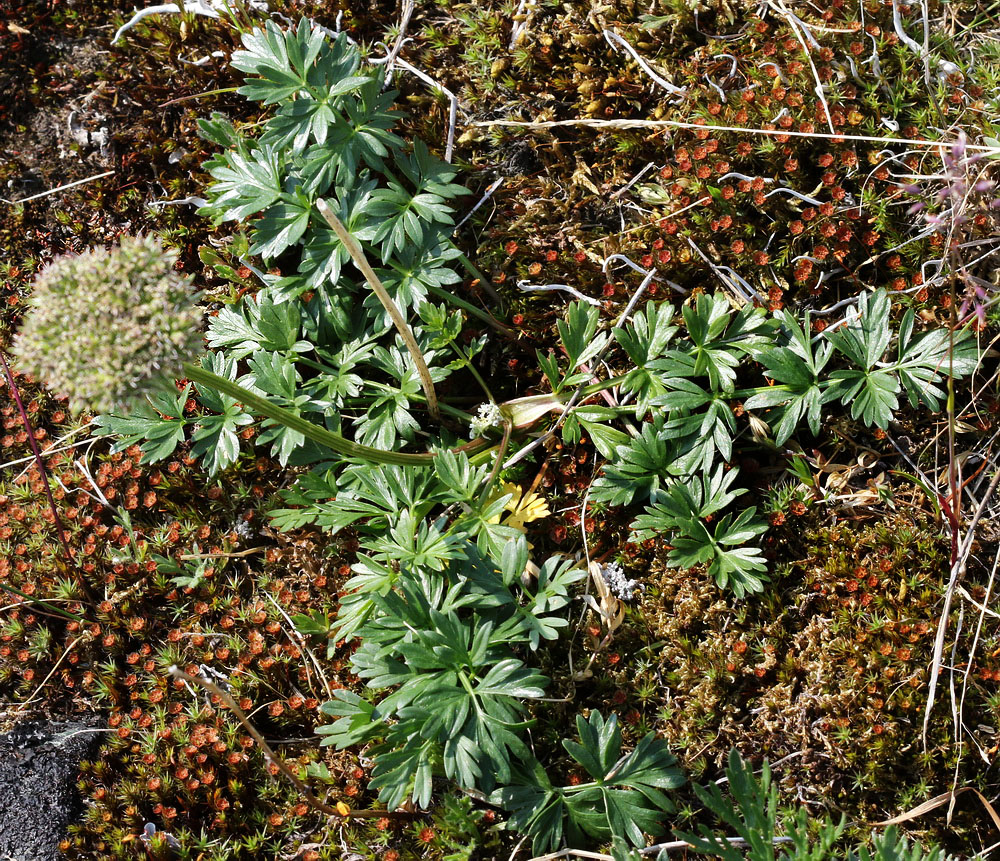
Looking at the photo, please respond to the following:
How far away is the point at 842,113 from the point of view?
156 inches

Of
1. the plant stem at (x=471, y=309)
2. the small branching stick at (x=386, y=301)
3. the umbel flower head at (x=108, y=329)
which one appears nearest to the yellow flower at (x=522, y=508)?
the small branching stick at (x=386, y=301)

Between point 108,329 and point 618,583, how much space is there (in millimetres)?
2336

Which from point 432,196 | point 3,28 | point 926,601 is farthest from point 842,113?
point 3,28

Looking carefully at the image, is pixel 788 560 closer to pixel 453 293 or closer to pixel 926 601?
pixel 926 601

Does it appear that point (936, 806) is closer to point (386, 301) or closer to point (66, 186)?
point (386, 301)

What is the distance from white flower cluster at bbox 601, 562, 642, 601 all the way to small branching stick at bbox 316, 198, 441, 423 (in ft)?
3.48

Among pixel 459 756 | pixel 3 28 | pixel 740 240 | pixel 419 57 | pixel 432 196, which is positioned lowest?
→ pixel 459 756

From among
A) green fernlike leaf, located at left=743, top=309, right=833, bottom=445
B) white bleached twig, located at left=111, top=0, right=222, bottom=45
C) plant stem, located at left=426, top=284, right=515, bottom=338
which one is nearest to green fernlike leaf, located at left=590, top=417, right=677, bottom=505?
green fernlike leaf, located at left=743, top=309, right=833, bottom=445

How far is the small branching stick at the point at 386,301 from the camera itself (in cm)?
304

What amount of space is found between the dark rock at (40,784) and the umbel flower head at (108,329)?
82.7 inches

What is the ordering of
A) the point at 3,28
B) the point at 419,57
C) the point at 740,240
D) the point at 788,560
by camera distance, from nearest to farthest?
1. the point at 788,560
2. the point at 740,240
3. the point at 419,57
4. the point at 3,28

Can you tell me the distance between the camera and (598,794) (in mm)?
3363

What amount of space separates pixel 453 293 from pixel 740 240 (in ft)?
4.67

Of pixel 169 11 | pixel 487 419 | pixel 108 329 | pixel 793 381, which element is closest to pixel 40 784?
pixel 108 329
